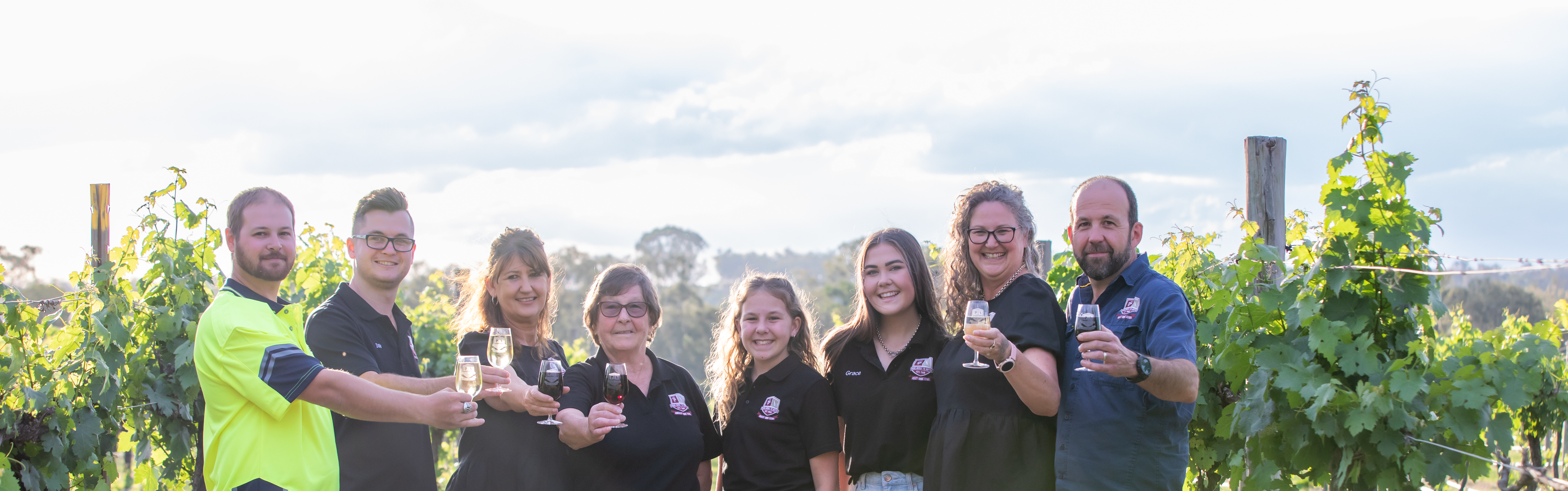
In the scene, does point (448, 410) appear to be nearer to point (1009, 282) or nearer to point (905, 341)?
→ point (905, 341)

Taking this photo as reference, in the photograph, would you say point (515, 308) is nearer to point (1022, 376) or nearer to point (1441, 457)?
point (1022, 376)

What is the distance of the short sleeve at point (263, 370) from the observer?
269cm

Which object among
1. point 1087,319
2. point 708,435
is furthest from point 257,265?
point 1087,319

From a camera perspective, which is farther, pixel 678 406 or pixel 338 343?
pixel 678 406

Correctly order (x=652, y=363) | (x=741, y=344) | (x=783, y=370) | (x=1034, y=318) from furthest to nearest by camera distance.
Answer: (x=741, y=344) → (x=652, y=363) → (x=783, y=370) → (x=1034, y=318)

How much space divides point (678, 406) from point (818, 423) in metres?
0.53

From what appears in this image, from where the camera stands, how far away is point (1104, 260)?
10.2 ft

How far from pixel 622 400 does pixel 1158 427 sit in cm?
178

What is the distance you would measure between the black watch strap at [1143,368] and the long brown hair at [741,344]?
1.25m

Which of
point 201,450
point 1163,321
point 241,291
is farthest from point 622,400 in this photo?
point 201,450

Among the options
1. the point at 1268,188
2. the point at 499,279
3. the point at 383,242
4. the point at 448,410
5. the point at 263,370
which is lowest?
the point at 448,410

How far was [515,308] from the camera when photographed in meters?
3.65

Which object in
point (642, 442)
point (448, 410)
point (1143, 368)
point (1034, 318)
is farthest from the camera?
point (642, 442)

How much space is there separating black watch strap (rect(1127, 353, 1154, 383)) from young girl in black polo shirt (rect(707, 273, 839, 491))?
44.4 inches
